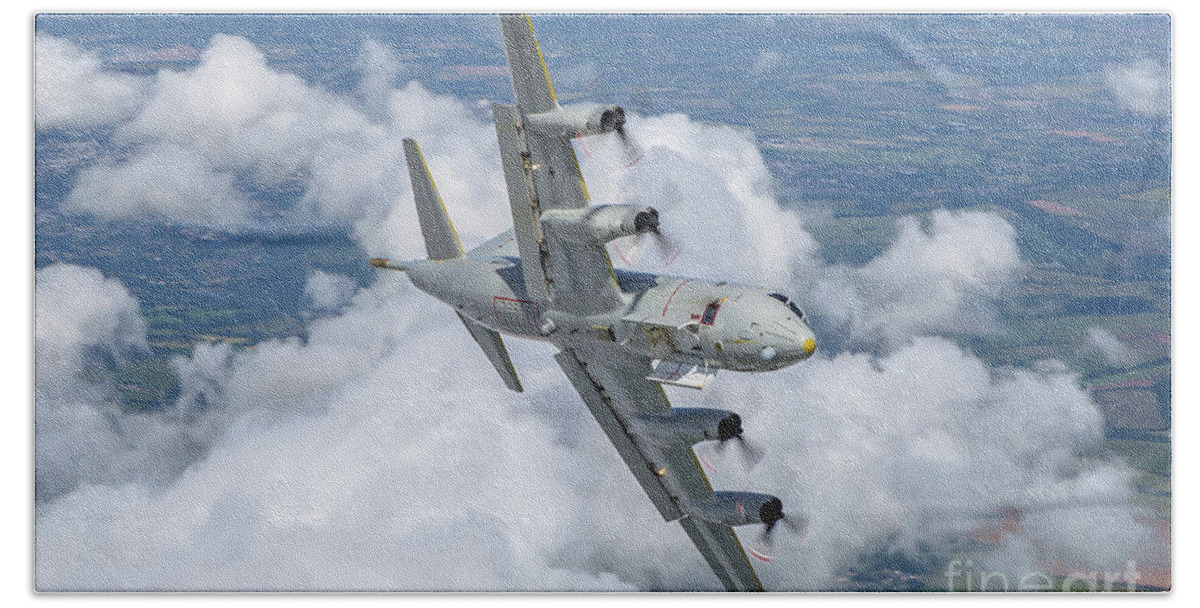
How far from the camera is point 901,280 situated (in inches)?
552

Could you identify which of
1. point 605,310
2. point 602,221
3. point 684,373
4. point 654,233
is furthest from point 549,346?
point 654,233

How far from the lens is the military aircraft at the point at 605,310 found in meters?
12.2

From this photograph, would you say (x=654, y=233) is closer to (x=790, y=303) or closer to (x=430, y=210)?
(x=790, y=303)

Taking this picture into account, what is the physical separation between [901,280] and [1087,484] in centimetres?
296

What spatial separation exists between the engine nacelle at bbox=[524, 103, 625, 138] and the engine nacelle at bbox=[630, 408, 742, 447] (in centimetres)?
332

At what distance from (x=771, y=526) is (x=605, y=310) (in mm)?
3011

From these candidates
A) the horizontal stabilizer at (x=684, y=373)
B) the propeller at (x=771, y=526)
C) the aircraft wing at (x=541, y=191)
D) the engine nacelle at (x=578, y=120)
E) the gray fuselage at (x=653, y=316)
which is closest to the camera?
the engine nacelle at (x=578, y=120)

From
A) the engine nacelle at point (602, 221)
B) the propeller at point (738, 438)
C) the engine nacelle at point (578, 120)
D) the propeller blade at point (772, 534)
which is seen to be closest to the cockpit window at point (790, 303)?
the engine nacelle at point (602, 221)

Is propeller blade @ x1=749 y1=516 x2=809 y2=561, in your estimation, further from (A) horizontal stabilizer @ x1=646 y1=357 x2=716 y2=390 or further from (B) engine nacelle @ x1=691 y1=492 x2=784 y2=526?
(A) horizontal stabilizer @ x1=646 y1=357 x2=716 y2=390

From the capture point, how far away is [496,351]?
14.3 metres

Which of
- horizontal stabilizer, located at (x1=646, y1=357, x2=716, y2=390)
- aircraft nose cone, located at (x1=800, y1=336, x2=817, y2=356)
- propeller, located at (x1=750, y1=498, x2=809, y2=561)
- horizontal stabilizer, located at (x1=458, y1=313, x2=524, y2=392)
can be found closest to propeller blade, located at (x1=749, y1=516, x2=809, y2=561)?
propeller, located at (x1=750, y1=498, x2=809, y2=561)

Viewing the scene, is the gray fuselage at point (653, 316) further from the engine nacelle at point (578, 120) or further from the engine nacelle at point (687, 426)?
the engine nacelle at point (578, 120)

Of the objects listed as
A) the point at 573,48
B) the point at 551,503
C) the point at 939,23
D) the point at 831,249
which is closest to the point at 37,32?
the point at 573,48

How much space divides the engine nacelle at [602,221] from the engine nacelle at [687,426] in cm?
241
